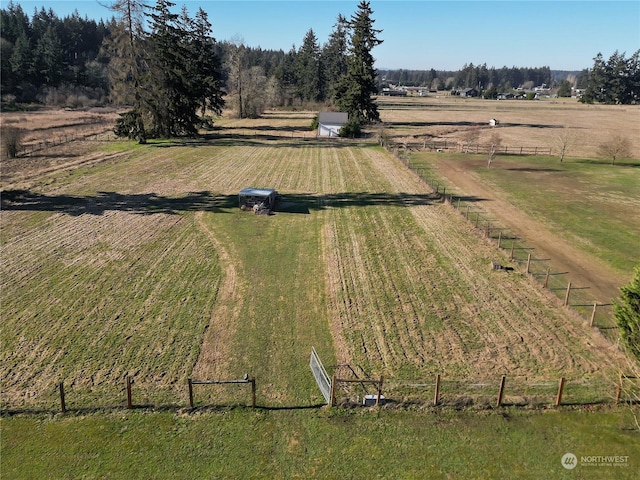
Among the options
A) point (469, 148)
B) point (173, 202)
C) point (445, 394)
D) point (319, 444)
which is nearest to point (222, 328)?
point (319, 444)

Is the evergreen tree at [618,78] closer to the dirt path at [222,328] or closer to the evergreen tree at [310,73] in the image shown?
the evergreen tree at [310,73]

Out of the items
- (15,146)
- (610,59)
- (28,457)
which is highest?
(610,59)

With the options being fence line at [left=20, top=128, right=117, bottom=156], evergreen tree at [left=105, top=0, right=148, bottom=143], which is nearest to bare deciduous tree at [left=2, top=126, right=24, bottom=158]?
fence line at [left=20, top=128, right=117, bottom=156]

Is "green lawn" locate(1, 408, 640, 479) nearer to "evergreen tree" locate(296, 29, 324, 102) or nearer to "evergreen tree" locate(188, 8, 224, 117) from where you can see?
"evergreen tree" locate(188, 8, 224, 117)

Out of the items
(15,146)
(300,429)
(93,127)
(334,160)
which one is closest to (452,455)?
(300,429)

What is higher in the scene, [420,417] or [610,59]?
[610,59]

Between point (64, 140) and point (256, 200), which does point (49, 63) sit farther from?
point (256, 200)

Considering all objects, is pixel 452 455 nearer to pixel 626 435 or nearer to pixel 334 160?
pixel 626 435
